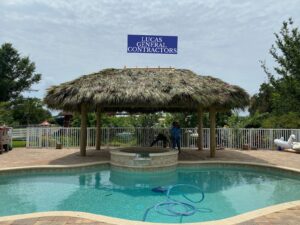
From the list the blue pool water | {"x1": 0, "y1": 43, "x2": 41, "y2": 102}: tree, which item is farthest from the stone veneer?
{"x1": 0, "y1": 43, "x2": 41, "y2": 102}: tree

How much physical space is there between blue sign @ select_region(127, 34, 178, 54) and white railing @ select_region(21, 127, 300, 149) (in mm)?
4508

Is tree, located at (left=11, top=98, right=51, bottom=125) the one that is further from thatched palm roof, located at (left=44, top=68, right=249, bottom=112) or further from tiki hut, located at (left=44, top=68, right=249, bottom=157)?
tiki hut, located at (left=44, top=68, right=249, bottom=157)

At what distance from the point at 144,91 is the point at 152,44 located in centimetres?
333

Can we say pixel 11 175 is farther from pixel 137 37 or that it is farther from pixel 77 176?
pixel 137 37

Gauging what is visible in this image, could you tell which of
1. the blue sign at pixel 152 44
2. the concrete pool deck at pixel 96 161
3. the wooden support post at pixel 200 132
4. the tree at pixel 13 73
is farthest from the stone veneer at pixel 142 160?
the tree at pixel 13 73

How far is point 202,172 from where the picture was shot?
11.1m

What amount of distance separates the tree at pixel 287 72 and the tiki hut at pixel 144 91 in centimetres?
938

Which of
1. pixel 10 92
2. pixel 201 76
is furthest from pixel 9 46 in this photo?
pixel 201 76

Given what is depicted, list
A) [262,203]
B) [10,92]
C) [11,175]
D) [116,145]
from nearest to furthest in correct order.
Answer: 1. [262,203]
2. [11,175]
3. [116,145]
4. [10,92]

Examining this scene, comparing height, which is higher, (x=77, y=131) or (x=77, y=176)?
(x=77, y=131)

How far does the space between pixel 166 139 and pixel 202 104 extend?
183 inches

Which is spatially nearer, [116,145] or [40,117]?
[116,145]

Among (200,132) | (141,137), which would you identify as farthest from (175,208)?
(141,137)

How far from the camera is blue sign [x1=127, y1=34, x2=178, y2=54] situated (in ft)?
46.1
